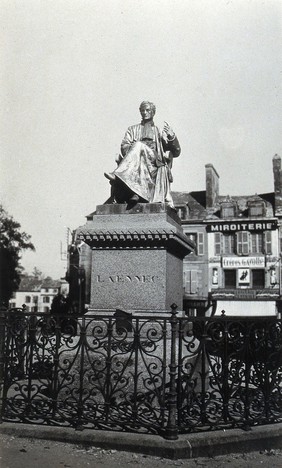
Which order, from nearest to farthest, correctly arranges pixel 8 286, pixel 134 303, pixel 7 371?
pixel 7 371
pixel 134 303
pixel 8 286

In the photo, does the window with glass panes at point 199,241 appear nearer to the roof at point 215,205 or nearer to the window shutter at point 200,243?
the window shutter at point 200,243

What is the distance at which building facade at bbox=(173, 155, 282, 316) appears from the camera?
119 ft

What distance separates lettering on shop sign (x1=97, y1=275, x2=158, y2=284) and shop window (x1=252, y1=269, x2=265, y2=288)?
3217 cm

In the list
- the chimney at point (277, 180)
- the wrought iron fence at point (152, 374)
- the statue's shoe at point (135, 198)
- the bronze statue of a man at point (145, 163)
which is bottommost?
the wrought iron fence at point (152, 374)

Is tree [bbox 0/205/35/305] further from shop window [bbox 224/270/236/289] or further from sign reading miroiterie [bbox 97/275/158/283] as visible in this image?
sign reading miroiterie [bbox 97/275/158/283]

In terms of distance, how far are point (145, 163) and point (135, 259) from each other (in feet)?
4.99

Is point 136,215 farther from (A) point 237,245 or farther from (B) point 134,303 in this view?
(A) point 237,245

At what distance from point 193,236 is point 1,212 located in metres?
15.9

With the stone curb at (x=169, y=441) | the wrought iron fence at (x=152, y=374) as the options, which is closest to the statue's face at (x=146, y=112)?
the wrought iron fence at (x=152, y=374)

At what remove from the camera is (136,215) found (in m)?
6.60

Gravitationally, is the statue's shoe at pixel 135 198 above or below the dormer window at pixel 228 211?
below

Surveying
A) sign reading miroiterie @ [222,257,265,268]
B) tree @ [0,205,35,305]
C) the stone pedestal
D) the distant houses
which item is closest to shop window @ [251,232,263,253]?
sign reading miroiterie @ [222,257,265,268]

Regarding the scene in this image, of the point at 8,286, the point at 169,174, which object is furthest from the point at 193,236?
the point at 169,174

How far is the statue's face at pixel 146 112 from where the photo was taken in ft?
24.3
